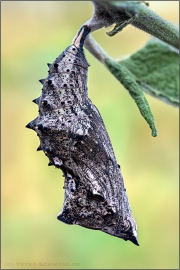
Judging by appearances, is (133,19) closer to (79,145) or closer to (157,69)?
(79,145)

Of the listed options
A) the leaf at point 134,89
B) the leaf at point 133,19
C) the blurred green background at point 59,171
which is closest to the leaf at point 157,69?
the leaf at point 134,89

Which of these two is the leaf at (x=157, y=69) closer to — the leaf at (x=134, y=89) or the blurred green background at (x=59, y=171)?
the leaf at (x=134, y=89)

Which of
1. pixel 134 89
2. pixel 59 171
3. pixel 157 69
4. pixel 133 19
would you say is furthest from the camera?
pixel 59 171

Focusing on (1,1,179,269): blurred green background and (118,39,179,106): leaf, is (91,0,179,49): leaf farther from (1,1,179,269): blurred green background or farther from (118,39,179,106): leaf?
(1,1,179,269): blurred green background

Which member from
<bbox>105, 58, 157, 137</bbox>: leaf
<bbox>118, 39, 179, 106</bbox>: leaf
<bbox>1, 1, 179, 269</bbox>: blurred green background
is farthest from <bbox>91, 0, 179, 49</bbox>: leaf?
<bbox>1, 1, 179, 269</bbox>: blurred green background

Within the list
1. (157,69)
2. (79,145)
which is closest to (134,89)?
(79,145)

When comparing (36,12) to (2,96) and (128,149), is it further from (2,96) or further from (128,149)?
(128,149)
